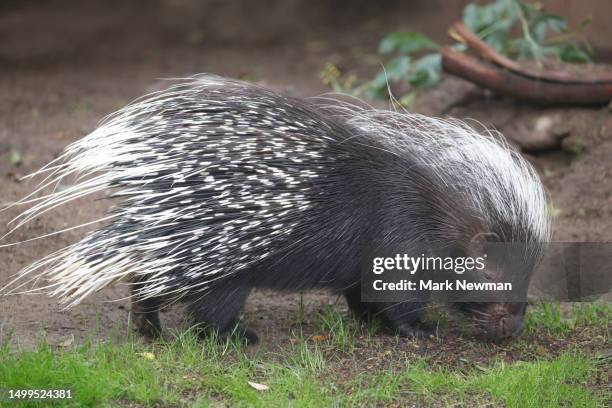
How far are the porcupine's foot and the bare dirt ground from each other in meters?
0.14

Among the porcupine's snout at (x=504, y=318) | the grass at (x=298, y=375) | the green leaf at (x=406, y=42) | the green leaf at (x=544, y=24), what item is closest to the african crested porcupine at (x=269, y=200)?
the porcupine's snout at (x=504, y=318)

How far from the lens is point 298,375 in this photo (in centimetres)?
365

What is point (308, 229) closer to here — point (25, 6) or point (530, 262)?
point (530, 262)

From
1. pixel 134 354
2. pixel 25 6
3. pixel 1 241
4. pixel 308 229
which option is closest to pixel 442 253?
pixel 308 229

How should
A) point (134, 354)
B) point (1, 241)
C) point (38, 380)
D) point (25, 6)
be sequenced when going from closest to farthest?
point (38, 380)
point (134, 354)
point (1, 241)
point (25, 6)

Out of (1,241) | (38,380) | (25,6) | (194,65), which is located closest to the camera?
(38,380)

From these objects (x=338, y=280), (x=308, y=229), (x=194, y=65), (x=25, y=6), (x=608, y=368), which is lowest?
(x=608, y=368)

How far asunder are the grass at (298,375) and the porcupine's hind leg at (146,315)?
9 centimetres

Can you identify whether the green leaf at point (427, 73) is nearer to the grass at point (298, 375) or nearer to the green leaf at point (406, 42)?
the green leaf at point (406, 42)

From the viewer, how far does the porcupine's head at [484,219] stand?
403 cm

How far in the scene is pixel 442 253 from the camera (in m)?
4.07

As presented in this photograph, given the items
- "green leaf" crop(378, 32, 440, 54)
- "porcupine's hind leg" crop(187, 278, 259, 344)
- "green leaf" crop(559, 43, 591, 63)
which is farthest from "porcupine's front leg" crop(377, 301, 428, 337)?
"green leaf" crop(559, 43, 591, 63)

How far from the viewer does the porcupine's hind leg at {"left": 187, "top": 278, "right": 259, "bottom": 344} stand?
3859 mm

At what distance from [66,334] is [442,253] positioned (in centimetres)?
185
